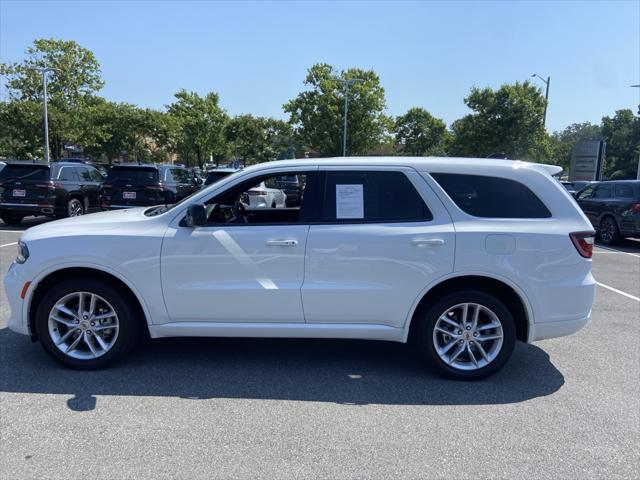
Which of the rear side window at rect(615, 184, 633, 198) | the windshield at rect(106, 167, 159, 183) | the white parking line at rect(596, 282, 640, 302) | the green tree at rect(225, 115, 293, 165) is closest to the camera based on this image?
the white parking line at rect(596, 282, 640, 302)

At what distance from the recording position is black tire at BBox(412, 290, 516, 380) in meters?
3.96

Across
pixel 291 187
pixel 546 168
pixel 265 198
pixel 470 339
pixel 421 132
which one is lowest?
pixel 470 339

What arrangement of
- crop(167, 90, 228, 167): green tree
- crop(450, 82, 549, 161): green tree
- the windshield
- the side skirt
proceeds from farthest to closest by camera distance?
crop(167, 90, 228, 167): green tree, crop(450, 82, 549, 161): green tree, the windshield, the side skirt

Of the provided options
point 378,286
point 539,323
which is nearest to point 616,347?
point 539,323

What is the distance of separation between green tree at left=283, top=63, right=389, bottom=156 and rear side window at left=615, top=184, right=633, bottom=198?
1029 inches

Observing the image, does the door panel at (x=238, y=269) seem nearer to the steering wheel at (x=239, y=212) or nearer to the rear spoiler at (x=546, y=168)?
the steering wheel at (x=239, y=212)

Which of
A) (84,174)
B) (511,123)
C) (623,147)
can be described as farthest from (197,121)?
(623,147)

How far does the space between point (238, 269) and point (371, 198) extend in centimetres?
122

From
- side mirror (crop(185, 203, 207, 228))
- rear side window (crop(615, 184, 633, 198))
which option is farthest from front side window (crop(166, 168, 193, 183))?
rear side window (crop(615, 184, 633, 198))

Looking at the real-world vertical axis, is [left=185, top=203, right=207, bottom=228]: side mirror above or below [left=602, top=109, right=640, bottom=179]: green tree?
below

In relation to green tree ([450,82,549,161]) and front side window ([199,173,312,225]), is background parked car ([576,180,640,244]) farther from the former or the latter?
green tree ([450,82,549,161])

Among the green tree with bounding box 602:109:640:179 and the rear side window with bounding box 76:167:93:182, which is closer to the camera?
the rear side window with bounding box 76:167:93:182

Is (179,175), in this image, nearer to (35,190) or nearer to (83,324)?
(35,190)

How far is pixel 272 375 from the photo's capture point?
13.5 feet
